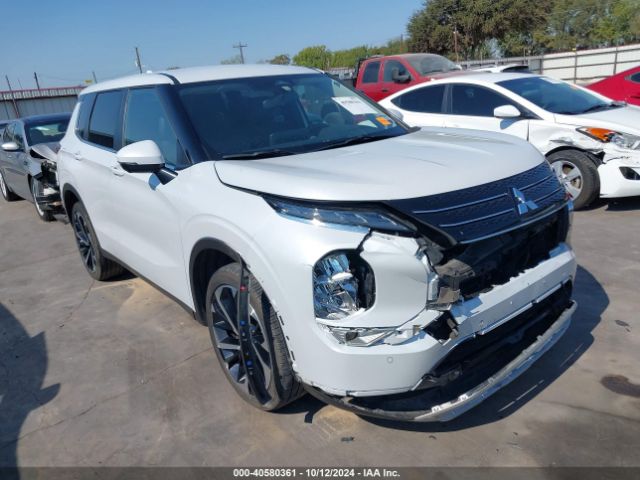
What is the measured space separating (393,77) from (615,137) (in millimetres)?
6389

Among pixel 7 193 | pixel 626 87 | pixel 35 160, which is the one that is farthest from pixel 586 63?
pixel 35 160

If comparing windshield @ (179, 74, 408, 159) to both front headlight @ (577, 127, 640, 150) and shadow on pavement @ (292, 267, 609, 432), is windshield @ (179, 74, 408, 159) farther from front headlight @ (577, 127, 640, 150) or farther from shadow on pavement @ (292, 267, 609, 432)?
front headlight @ (577, 127, 640, 150)

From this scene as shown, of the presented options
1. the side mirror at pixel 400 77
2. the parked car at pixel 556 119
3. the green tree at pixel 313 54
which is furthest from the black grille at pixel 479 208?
the green tree at pixel 313 54

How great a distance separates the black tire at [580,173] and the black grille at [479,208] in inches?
150

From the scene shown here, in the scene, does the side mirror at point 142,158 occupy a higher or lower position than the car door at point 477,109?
higher

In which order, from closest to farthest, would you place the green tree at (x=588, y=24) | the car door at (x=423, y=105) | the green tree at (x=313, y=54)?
the car door at (x=423, y=105) → the green tree at (x=588, y=24) → the green tree at (x=313, y=54)

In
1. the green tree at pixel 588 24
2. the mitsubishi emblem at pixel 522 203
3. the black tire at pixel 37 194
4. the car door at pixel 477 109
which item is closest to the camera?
the mitsubishi emblem at pixel 522 203

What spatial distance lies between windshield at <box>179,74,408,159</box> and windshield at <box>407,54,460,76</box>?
8324 mm

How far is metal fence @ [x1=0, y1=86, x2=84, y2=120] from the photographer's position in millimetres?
28141

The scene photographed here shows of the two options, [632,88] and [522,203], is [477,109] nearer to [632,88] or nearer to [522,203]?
[632,88]

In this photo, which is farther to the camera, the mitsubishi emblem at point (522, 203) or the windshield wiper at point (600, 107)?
the windshield wiper at point (600, 107)

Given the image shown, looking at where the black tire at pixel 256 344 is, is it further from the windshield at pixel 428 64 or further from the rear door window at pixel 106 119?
the windshield at pixel 428 64

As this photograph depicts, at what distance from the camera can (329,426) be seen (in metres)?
2.87

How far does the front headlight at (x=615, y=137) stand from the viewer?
5.86 m
